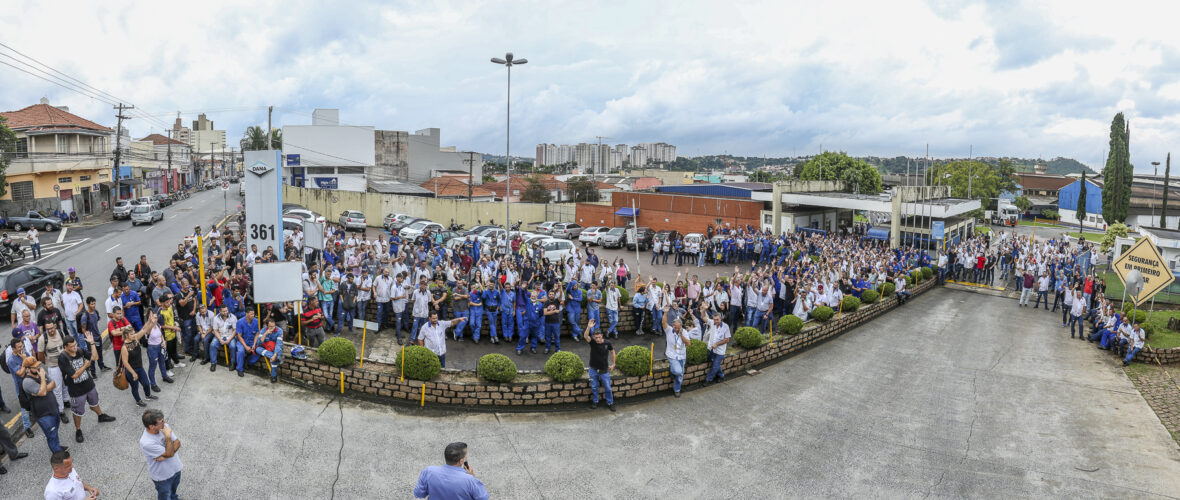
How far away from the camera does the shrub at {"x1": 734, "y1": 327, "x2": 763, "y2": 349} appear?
44.2 ft

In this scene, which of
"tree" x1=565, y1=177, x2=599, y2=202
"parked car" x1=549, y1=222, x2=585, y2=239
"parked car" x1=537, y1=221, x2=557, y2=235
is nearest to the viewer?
"parked car" x1=549, y1=222, x2=585, y2=239

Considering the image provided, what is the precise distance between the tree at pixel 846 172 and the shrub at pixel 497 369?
206ft

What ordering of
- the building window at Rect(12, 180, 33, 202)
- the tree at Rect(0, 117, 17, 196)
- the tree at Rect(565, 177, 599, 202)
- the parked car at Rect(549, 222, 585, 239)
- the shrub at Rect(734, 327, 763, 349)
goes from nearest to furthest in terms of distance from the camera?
the shrub at Rect(734, 327, 763, 349) < the tree at Rect(0, 117, 17, 196) < the parked car at Rect(549, 222, 585, 239) < the building window at Rect(12, 180, 33, 202) < the tree at Rect(565, 177, 599, 202)

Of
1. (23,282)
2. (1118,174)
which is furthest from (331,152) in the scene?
(1118,174)

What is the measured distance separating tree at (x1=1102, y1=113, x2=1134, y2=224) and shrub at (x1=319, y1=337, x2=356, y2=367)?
69.1 m

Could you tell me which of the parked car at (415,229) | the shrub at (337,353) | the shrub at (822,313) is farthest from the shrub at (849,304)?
the parked car at (415,229)

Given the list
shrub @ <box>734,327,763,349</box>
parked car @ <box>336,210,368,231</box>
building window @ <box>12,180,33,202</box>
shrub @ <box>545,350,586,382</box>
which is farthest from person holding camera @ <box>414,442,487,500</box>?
building window @ <box>12,180,33,202</box>

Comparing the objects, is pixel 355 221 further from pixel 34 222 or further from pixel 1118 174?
pixel 1118 174

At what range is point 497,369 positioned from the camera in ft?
35.2

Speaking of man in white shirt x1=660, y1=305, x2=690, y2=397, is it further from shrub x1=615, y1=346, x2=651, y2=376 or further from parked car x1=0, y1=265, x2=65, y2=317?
parked car x1=0, y1=265, x2=65, y2=317

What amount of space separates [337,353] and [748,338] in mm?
7848

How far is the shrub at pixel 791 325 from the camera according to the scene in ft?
49.0

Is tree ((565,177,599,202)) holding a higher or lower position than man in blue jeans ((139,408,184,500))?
higher

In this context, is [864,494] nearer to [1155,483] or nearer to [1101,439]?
[1155,483]
